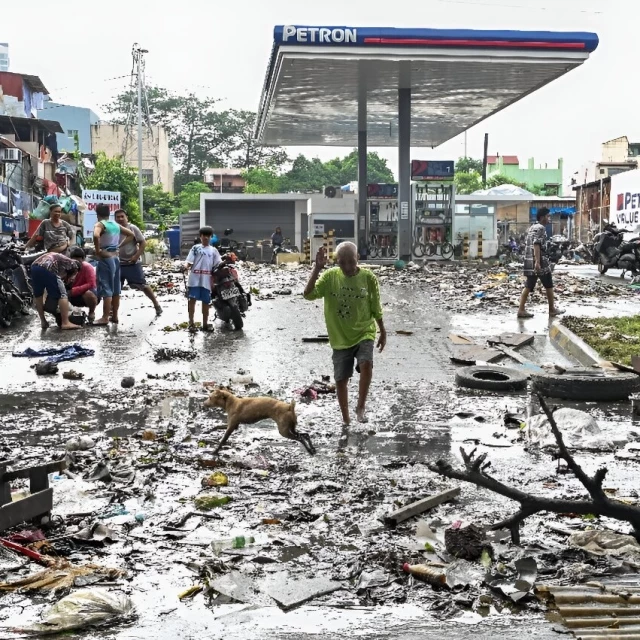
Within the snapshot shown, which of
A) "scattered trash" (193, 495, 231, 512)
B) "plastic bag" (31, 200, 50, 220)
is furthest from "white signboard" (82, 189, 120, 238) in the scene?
"scattered trash" (193, 495, 231, 512)

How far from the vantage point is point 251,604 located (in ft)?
13.0

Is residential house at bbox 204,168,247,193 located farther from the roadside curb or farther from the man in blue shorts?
the roadside curb

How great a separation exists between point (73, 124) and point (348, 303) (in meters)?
70.7

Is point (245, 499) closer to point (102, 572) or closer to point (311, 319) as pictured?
point (102, 572)

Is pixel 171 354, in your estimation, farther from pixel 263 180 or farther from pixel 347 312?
pixel 263 180

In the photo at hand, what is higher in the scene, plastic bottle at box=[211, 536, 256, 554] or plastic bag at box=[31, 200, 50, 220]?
plastic bag at box=[31, 200, 50, 220]

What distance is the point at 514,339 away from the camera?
12.8 m

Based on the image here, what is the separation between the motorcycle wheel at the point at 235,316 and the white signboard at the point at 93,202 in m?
15.0

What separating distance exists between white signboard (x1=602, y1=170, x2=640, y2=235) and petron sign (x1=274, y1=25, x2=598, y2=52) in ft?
18.5

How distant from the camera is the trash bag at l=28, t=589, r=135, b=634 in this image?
145 inches

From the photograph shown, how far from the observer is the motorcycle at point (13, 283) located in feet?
46.2

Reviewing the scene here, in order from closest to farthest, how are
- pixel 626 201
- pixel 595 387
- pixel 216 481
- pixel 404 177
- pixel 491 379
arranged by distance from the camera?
1. pixel 216 481
2. pixel 595 387
3. pixel 491 379
4. pixel 626 201
5. pixel 404 177

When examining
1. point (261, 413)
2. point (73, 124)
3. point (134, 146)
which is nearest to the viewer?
point (261, 413)

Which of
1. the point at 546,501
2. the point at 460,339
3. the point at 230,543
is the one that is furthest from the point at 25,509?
the point at 460,339
